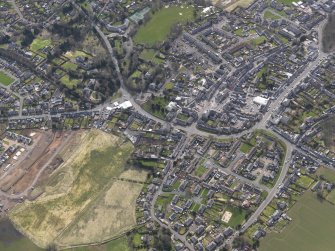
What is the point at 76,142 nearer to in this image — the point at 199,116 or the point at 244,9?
the point at 199,116

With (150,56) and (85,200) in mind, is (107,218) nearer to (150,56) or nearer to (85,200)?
(85,200)

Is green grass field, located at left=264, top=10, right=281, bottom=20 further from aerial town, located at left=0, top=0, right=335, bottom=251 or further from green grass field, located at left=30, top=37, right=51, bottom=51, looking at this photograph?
green grass field, located at left=30, top=37, right=51, bottom=51

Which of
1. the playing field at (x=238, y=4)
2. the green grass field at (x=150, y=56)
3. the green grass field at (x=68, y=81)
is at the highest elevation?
the playing field at (x=238, y=4)

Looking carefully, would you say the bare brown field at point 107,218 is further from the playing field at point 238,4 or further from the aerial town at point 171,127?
the playing field at point 238,4

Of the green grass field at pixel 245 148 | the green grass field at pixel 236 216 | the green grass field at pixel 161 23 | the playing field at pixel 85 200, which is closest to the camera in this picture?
the green grass field at pixel 236 216

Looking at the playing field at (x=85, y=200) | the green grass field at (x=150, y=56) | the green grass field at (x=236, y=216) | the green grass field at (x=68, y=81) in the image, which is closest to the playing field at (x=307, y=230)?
the green grass field at (x=236, y=216)

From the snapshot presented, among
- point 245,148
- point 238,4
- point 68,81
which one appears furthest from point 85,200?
point 238,4

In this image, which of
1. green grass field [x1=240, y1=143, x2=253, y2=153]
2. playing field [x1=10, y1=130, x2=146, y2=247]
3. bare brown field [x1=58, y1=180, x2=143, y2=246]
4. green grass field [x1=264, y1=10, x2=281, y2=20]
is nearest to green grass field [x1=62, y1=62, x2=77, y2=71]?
playing field [x1=10, y1=130, x2=146, y2=247]

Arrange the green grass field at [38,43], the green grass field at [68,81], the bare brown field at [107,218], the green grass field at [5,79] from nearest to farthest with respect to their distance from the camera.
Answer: the bare brown field at [107,218], the green grass field at [68,81], the green grass field at [5,79], the green grass field at [38,43]
